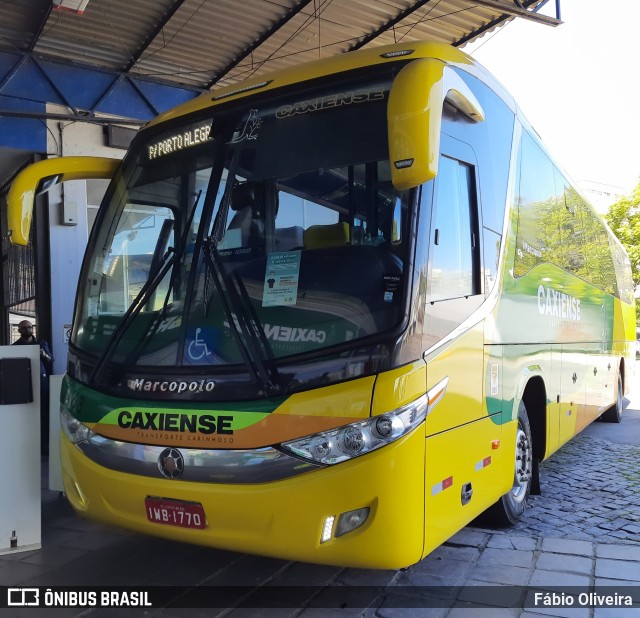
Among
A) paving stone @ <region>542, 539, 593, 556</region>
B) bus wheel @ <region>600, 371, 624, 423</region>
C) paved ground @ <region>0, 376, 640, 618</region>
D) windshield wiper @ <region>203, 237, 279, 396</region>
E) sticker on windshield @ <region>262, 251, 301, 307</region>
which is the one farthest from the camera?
bus wheel @ <region>600, 371, 624, 423</region>

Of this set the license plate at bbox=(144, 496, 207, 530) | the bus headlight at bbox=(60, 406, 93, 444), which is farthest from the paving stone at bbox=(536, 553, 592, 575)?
the bus headlight at bbox=(60, 406, 93, 444)

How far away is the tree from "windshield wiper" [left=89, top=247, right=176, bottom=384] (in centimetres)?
3310

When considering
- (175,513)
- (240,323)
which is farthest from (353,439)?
(175,513)

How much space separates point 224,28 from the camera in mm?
10195

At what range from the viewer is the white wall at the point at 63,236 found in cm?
1043

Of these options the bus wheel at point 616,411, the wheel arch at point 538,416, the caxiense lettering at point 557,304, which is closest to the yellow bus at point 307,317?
the wheel arch at point 538,416

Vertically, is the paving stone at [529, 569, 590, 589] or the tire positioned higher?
the tire

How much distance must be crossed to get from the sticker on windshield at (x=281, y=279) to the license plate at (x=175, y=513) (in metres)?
1.17

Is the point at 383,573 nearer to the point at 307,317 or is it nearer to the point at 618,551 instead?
the point at 618,551

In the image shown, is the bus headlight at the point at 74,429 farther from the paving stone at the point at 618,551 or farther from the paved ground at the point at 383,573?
the paving stone at the point at 618,551

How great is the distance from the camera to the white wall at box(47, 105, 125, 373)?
411 inches

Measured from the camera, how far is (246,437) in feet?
11.3

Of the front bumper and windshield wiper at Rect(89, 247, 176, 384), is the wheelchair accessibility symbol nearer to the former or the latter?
windshield wiper at Rect(89, 247, 176, 384)

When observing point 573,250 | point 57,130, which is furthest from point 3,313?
point 573,250
